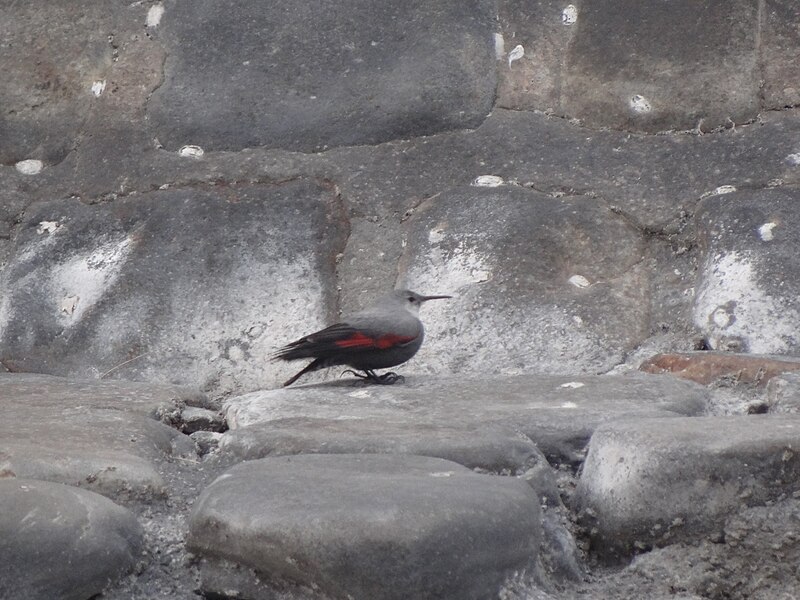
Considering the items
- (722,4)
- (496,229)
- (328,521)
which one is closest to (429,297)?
(496,229)

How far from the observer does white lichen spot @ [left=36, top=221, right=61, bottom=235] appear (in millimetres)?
3848

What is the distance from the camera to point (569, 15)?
4047 mm

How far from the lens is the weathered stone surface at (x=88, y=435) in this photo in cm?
217

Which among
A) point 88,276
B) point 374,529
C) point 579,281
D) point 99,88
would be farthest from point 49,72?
point 374,529

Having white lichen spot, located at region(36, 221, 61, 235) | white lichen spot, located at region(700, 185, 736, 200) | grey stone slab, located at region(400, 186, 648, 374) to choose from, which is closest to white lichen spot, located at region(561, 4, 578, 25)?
grey stone slab, located at region(400, 186, 648, 374)

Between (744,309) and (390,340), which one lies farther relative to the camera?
(390,340)

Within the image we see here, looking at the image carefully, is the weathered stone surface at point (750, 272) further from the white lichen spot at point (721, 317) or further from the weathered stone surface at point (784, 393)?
the weathered stone surface at point (784, 393)

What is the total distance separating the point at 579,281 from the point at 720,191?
0.51m

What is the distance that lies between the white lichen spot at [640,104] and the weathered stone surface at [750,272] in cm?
43

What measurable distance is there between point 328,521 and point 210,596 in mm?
299

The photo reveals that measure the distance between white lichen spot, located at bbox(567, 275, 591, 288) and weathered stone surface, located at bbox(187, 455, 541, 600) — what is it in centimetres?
153

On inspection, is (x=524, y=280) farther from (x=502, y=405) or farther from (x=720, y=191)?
(x=502, y=405)

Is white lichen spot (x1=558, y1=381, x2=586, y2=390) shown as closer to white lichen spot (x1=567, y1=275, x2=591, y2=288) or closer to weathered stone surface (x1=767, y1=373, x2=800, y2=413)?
weathered stone surface (x1=767, y1=373, x2=800, y2=413)

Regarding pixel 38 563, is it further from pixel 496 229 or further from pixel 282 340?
pixel 496 229
